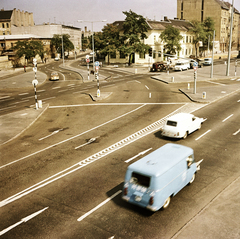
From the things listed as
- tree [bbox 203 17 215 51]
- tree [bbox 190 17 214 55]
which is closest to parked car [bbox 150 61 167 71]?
tree [bbox 190 17 214 55]

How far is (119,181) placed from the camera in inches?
538

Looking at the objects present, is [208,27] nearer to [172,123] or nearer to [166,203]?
[172,123]

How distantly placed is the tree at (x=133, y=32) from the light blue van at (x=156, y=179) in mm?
66089

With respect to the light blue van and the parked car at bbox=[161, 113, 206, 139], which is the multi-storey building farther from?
the light blue van

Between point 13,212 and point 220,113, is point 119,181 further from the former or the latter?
point 220,113

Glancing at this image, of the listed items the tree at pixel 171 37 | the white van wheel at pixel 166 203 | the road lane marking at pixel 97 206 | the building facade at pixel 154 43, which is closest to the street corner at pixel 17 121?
the road lane marking at pixel 97 206

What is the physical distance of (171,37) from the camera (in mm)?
80438

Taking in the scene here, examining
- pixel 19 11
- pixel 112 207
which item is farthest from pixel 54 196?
pixel 19 11

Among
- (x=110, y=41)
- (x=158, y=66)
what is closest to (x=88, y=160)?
(x=158, y=66)

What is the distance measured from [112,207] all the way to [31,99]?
1154 inches

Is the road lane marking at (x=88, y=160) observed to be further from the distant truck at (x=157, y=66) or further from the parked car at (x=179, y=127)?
the distant truck at (x=157, y=66)

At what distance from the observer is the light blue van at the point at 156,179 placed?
10.4 meters

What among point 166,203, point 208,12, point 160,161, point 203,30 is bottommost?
point 166,203

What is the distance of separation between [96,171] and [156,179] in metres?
5.34
